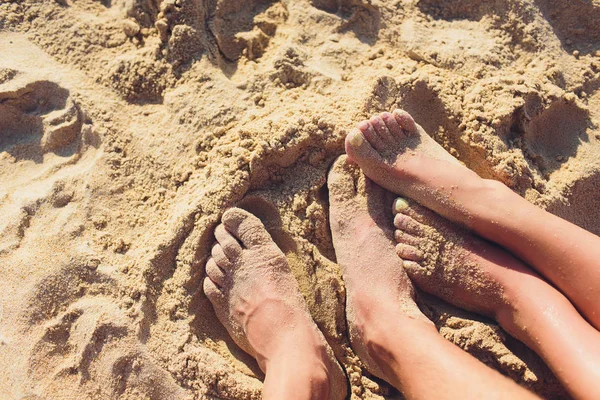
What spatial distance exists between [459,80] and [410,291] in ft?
2.92

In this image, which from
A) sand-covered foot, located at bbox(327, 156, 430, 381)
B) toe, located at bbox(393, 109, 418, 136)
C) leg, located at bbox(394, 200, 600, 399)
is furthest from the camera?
toe, located at bbox(393, 109, 418, 136)

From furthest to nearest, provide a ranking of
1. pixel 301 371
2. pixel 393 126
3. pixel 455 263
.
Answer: pixel 393 126, pixel 455 263, pixel 301 371

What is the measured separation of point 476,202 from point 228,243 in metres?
0.91

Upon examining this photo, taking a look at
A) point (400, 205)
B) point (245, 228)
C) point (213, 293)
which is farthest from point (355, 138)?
point (213, 293)

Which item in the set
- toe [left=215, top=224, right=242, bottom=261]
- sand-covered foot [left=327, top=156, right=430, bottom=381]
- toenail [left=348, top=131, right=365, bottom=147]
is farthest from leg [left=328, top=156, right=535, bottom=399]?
toe [left=215, top=224, right=242, bottom=261]

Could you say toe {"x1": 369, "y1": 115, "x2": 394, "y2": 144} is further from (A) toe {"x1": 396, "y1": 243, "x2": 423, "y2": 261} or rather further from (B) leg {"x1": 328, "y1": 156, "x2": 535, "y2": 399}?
(A) toe {"x1": 396, "y1": 243, "x2": 423, "y2": 261}

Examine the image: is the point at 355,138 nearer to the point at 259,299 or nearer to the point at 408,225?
the point at 408,225

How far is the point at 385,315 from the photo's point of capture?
172 centimetres

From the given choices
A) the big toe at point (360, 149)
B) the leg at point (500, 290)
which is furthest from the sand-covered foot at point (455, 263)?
the big toe at point (360, 149)

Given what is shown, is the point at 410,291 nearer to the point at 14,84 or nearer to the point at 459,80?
the point at 459,80

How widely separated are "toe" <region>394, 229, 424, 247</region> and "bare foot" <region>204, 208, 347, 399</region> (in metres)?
0.42

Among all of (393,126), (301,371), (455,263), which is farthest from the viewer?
(393,126)

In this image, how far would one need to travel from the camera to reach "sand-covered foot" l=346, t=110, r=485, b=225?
5.72ft

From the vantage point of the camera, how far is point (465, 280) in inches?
68.3
